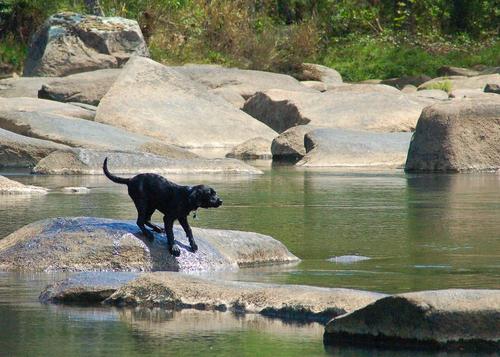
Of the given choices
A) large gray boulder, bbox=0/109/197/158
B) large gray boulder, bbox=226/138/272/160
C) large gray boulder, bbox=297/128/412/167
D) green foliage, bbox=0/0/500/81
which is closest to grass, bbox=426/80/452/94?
green foliage, bbox=0/0/500/81

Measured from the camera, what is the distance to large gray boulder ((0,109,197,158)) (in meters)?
22.8

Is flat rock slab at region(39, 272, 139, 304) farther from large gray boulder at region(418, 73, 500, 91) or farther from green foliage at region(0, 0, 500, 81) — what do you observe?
green foliage at region(0, 0, 500, 81)

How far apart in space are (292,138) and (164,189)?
53.3 feet

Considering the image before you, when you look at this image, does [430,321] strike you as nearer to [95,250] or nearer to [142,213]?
[142,213]

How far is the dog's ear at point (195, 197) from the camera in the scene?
929cm

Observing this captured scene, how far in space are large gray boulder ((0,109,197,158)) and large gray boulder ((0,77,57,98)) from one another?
22.6 ft

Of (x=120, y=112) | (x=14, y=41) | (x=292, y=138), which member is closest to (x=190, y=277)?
(x=292, y=138)

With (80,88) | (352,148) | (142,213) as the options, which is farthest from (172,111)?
(142,213)

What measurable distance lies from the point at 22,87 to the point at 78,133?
8.72 metres

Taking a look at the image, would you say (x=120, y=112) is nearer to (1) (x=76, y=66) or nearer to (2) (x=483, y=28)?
(1) (x=76, y=66)

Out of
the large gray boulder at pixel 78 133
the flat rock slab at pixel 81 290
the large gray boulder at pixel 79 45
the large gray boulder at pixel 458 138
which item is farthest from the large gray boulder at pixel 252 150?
the flat rock slab at pixel 81 290

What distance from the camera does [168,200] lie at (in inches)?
371

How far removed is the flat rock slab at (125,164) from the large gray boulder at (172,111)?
5.67 metres

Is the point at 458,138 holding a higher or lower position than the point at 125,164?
higher
